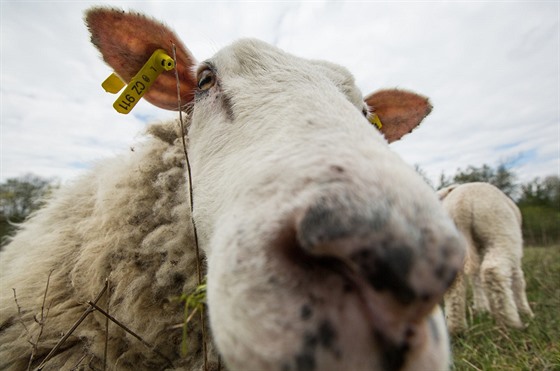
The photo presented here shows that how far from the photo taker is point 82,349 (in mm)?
1683

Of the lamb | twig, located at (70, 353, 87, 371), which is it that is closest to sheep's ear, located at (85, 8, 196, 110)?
the lamb

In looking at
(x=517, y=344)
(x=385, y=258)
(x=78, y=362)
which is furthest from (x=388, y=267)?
(x=517, y=344)

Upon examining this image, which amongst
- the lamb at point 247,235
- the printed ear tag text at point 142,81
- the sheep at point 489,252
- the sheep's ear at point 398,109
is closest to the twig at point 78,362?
the lamb at point 247,235

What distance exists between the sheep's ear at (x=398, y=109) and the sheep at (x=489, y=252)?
242 cm

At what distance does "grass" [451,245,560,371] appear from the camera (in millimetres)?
2514

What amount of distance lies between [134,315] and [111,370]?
25 centimetres

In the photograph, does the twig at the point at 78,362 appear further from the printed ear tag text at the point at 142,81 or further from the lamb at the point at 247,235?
the printed ear tag text at the point at 142,81

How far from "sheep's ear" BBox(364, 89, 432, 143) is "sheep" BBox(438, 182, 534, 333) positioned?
2.42 m

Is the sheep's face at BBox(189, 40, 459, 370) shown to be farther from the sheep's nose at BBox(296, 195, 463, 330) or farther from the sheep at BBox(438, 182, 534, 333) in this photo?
the sheep at BBox(438, 182, 534, 333)

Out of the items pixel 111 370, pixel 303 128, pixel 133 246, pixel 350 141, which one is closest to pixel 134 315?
pixel 111 370

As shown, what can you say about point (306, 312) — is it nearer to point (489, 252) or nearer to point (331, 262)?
Answer: point (331, 262)

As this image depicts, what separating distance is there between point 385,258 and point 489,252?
5770 millimetres

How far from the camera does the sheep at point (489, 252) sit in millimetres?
4590

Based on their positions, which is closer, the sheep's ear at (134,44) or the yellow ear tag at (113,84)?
the sheep's ear at (134,44)
